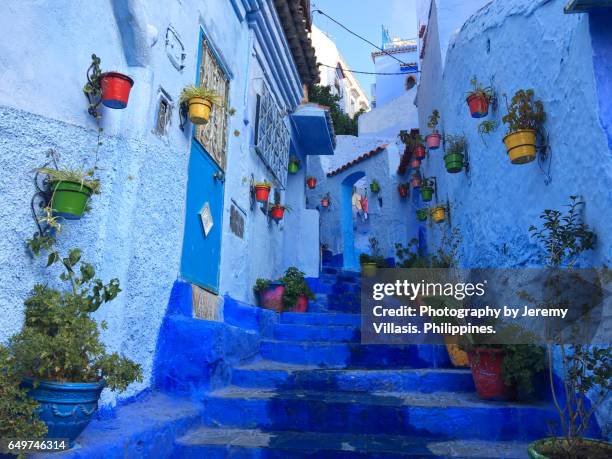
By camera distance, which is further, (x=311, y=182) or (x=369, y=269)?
(x=311, y=182)

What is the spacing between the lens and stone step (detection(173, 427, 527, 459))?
308cm

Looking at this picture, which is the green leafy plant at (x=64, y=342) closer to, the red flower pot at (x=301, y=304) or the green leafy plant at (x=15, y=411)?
the green leafy plant at (x=15, y=411)

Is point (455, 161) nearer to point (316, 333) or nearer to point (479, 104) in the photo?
point (479, 104)

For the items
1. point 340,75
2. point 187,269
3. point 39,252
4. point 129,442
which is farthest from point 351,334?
point 340,75

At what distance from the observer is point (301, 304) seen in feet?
24.1

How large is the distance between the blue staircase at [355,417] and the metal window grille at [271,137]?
3482 millimetres

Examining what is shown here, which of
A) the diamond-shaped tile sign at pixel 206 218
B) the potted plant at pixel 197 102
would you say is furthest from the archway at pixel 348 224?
the potted plant at pixel 197 102

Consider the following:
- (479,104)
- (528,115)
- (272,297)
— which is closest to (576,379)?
(528,115)

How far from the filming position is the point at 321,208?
14.2 m

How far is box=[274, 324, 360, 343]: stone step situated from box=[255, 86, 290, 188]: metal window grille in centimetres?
262

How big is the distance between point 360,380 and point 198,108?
9.22 ft

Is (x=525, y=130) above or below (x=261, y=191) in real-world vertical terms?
below

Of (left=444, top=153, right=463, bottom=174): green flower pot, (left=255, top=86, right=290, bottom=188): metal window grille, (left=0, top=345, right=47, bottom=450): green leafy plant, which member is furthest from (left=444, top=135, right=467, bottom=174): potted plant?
(left=0, top=345, right=47, bottom=450): green leafy plant

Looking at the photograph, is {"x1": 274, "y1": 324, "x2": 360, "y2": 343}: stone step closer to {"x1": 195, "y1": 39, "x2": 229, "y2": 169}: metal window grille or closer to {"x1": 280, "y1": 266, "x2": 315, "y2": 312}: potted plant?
{"x1": 280, "y1": 266, "x2": 315, "y2": 312}: potted plant
